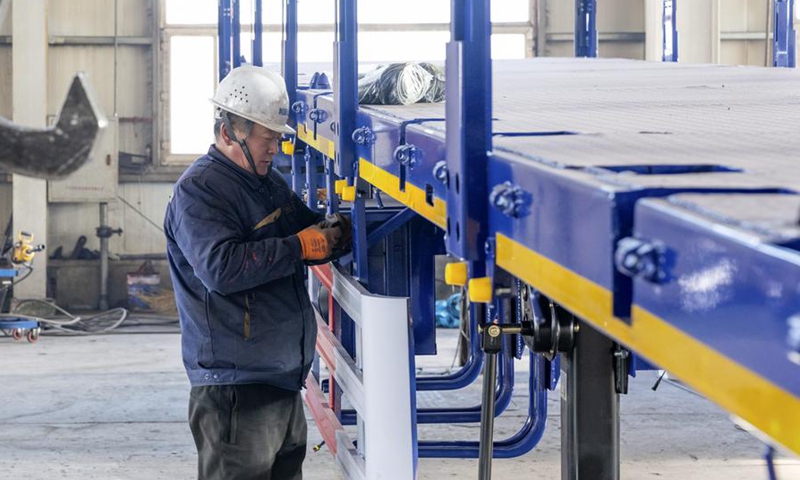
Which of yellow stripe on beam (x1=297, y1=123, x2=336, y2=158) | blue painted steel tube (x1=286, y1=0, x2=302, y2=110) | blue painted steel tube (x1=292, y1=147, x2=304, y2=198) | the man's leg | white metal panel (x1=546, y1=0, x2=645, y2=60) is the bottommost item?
the man's leg

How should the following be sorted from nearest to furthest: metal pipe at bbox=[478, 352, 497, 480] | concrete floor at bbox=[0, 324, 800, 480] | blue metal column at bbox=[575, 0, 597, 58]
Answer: metal pipe at bbox=[478, 352, 497, 480], concrete floor at bbox=[0, 324, 800, 480], blue metal column at bbox=[575, 0, 597, 58]

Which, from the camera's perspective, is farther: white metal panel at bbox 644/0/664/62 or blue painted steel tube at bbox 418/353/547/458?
white metal panel at bbox 644/0/664/62

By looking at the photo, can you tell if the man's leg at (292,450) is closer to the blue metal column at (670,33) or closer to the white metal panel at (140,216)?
the blue metal column at (670,33)

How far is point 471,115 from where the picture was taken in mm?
1993

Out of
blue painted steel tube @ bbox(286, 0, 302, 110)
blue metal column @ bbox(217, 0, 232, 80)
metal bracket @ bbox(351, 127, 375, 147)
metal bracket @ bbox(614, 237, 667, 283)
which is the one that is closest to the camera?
metal bracket @ bbox(614, 237, 667, 283)

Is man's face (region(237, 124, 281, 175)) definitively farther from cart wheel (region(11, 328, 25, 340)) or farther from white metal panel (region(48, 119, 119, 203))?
white metal panel (region(48, 119, 119, 203))

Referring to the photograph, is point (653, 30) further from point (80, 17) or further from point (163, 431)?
point (163, 431)

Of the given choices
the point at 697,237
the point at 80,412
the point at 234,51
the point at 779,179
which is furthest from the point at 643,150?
the point at 80,412

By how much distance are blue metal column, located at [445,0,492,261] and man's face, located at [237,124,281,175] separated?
7.21ft

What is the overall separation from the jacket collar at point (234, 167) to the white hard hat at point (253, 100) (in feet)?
0.55

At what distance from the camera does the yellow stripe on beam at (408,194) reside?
247cm

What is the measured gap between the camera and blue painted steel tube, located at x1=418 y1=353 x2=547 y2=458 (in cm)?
538

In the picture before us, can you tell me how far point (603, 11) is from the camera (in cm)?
1320

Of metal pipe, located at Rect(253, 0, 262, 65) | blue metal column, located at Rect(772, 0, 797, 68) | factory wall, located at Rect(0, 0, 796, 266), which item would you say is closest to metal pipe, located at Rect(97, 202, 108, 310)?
factory wall, located at Rect(0, 0, 796, 266)
